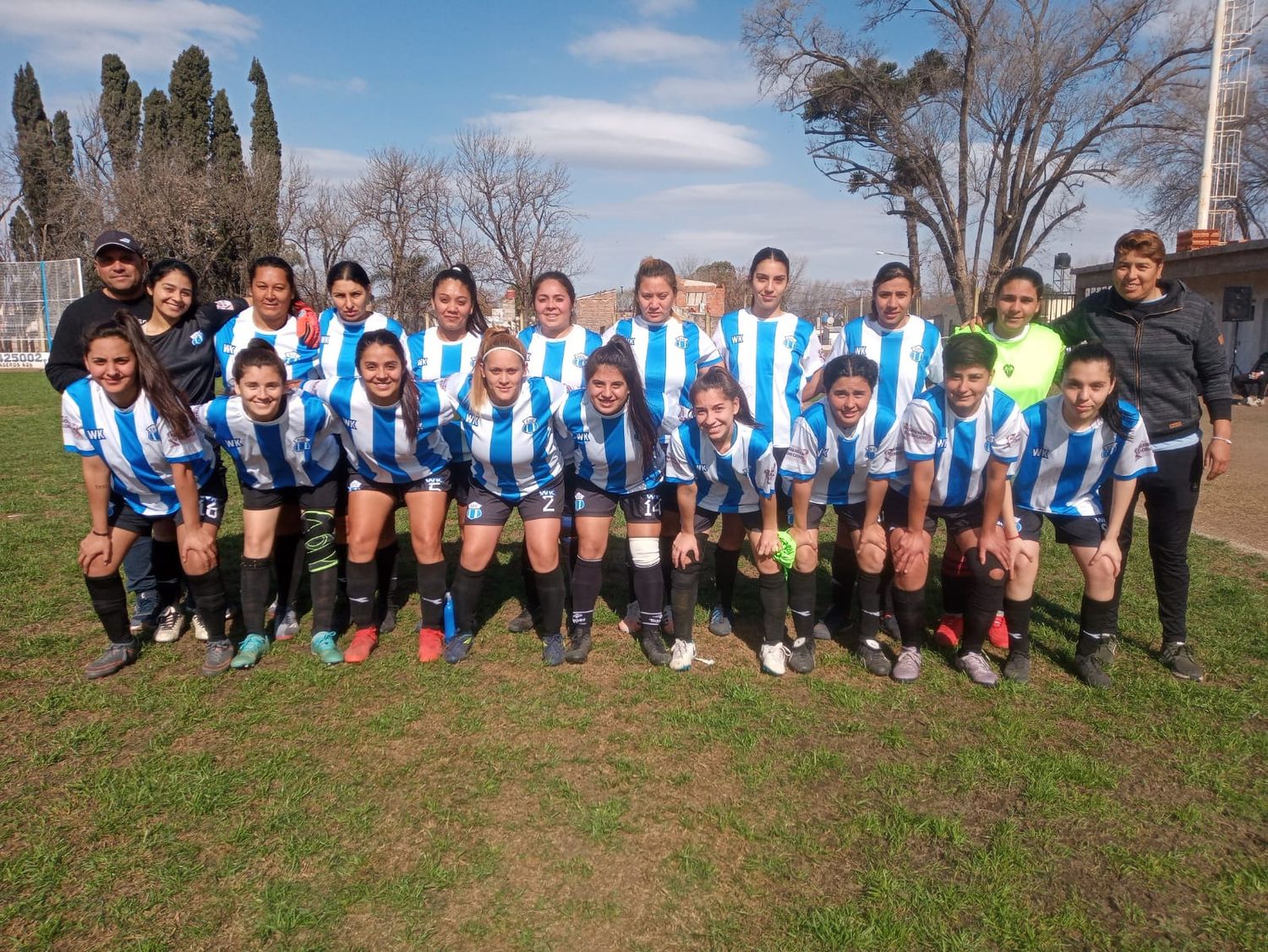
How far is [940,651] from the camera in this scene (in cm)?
423

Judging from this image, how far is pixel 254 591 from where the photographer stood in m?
4.06

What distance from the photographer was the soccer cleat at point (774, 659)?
3975 millimetres

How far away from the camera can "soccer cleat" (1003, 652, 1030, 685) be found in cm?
384

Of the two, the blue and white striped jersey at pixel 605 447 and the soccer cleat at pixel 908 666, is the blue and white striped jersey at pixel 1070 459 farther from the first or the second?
the blue and white striped jersey at pixel 605 447

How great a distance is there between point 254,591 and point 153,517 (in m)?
0.61

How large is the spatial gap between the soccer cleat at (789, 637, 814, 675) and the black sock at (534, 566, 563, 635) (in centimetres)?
120

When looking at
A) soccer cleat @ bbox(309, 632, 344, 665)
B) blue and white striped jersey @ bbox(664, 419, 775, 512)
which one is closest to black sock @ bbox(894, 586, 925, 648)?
blue and white striped jersey @ bbox(664, 419, 775, 512)

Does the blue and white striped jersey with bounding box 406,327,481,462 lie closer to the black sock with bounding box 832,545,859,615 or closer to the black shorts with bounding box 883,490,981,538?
the black sock with bounding box 832,545,859,615

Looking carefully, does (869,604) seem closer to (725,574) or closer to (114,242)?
(725,574)

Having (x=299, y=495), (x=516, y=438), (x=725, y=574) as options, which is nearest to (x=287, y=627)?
(x=299, y=495)

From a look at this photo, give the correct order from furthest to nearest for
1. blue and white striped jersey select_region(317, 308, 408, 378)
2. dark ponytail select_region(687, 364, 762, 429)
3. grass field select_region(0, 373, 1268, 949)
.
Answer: blue and white striped jersey select_region(317, 308, 408, 378), dark ponytail select_region(687, 364, 762, 429), grass field select_region(0, 373, 1268, 949)

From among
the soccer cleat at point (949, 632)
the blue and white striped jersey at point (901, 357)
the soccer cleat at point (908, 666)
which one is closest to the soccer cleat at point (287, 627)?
the soccer cleat at point (908, 666)

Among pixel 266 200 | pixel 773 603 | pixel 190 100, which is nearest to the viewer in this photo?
pixel 773 603

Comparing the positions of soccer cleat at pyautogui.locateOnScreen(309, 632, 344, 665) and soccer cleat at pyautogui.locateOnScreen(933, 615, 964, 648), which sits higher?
soccer cleat at pyautogui.locateOnScreen(309, 632, 344, 665)
